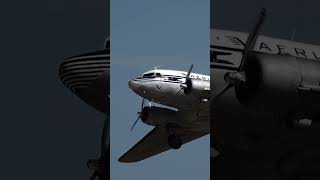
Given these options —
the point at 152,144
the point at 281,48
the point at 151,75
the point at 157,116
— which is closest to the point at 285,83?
the point at 281,48

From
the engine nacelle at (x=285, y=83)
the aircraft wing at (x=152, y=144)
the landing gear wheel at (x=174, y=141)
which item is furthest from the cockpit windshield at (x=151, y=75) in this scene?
the engine nacelle at (x=285, y=83)

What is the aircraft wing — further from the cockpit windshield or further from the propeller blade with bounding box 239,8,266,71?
the propeller blade with bounding box 239,8,266,71

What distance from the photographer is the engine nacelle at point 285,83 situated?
6762mm

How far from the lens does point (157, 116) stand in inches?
535

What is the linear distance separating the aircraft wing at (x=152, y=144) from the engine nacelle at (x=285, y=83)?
746 cm

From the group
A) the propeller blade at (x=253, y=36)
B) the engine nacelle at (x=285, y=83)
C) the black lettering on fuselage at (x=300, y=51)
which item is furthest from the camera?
the black lettering on fuselage at (x=300, y=51)

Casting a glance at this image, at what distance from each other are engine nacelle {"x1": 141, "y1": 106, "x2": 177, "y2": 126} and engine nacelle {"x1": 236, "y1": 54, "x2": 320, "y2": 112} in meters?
6.67

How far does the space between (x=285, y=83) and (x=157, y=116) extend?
23.4ft

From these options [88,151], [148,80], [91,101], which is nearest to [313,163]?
[88,151]

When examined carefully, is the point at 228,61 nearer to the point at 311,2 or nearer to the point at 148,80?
the point at 311,2

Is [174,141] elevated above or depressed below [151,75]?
below

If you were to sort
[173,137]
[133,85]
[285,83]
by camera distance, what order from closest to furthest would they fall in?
[285,83] → [173,137] → [133,85]

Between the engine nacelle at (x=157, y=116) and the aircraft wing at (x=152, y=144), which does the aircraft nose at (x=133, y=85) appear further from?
the engine nacelle at (x=157, y=116)

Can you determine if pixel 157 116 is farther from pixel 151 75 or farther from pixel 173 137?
pixel 151 75
